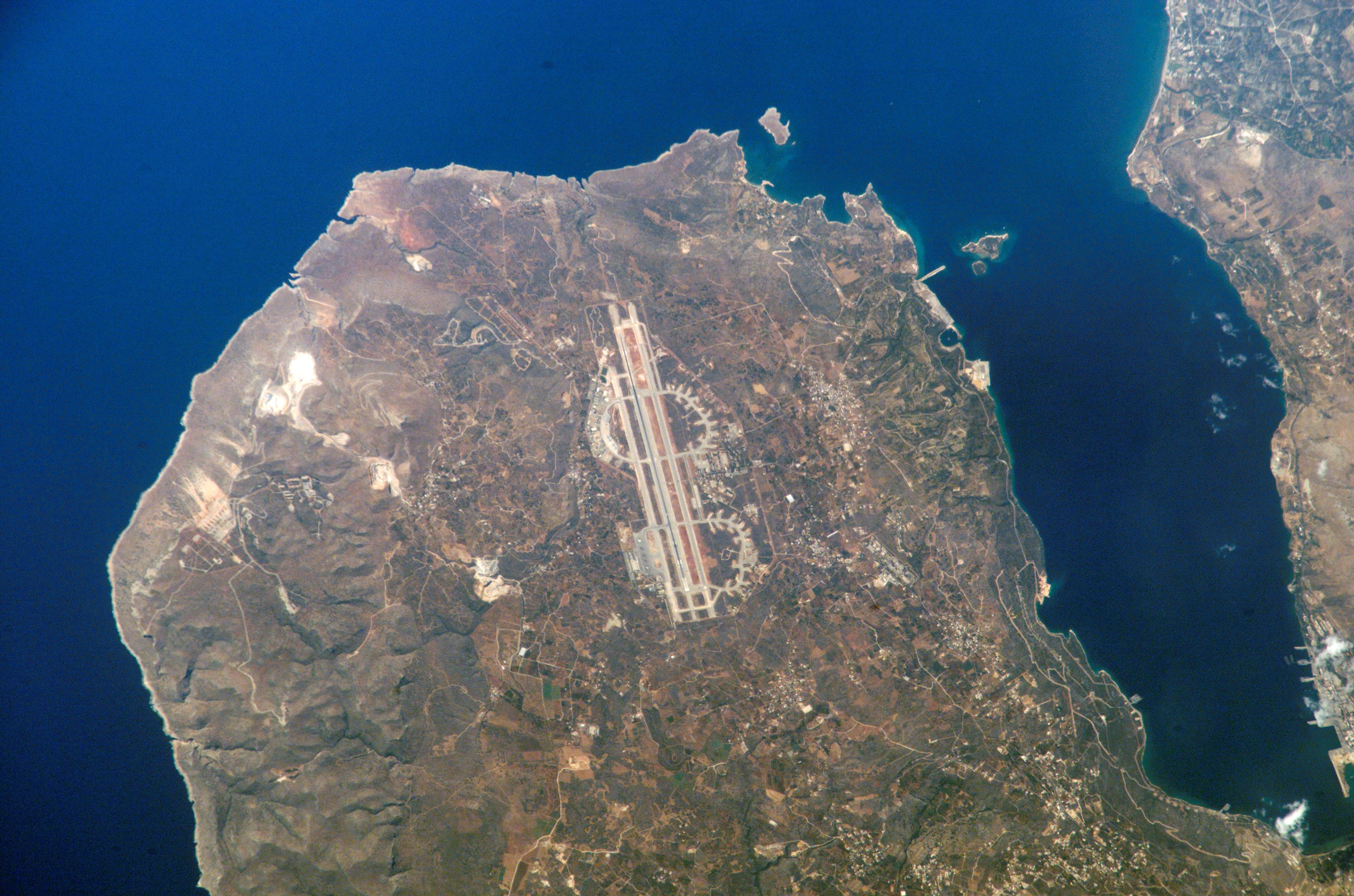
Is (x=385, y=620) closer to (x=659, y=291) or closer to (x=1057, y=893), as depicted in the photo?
(x=659, y=291)

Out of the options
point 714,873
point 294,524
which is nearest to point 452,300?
point 294,524

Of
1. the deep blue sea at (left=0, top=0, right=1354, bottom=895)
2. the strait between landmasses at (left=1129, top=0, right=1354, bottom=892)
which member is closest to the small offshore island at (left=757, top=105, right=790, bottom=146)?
the deep blue sea at (left=0, top=0, right=1354, bottom=895)

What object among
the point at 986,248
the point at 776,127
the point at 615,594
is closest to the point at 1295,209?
the point at 986,248

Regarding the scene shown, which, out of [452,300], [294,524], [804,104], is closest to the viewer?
[294,524]

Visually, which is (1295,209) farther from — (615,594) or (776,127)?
(615,594)

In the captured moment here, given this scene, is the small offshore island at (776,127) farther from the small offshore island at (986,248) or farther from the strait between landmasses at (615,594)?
the small offshore island at (986,248)

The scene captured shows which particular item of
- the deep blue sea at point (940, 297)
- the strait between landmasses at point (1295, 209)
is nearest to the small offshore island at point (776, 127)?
the deep blue sea at point (940, 297)
